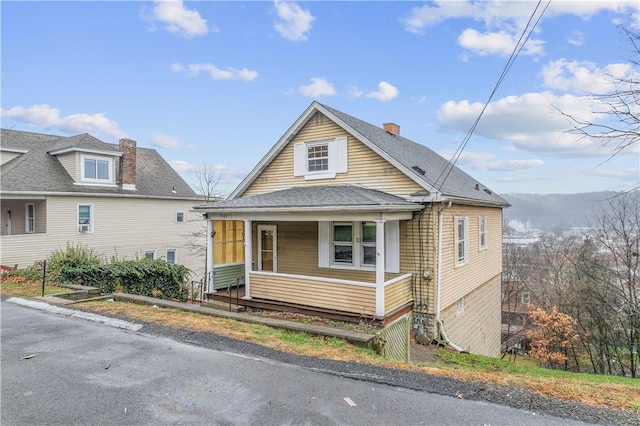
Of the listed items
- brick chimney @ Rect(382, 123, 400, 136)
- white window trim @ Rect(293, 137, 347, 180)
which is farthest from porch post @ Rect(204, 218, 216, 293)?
brick chimney @ Rect(382, 123, 400, 136)

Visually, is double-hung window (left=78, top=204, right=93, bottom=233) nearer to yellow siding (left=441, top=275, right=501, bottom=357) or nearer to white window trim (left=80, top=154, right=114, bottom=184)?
white window trim (left=80, top=154, right=114, bottom=184)

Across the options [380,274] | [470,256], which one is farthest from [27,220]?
[470,256]

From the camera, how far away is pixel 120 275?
11805mm

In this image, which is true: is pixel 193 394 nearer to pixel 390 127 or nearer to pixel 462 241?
pixel 462 241

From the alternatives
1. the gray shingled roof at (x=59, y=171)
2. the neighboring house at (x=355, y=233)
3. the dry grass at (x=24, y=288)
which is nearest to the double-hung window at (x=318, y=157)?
the neighboring house at (x=355, y=233)

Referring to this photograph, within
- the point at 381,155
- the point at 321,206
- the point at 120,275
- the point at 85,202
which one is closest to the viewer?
the point at 321,206

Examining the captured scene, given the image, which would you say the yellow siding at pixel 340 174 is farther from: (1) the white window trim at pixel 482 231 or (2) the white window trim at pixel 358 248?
(1) the white window trim at pixel 482 231

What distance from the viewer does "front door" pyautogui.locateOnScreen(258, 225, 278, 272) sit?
13.1 m

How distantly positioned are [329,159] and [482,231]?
712 centimetres

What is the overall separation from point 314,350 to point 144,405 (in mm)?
2916

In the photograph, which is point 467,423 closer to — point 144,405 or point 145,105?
point 144,405

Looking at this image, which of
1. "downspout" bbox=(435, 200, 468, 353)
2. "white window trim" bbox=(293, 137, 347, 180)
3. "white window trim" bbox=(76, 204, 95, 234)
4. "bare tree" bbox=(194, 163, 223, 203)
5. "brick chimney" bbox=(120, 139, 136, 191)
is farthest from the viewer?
"bare tree" bbox=(194, 163, 223, 203)

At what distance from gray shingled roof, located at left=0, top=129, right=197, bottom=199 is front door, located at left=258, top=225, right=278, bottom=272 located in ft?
40.0

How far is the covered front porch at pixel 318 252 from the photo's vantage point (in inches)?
360
